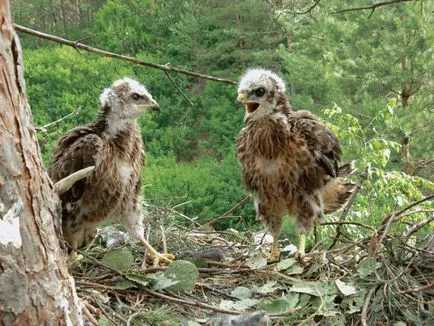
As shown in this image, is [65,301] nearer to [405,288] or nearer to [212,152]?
[405,288]

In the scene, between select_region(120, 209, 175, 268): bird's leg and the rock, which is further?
select_region(120, 209, 175, 268): bird's leg

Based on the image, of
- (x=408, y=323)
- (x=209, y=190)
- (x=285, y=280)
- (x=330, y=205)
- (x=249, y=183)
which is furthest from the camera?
(x=209, y=190)

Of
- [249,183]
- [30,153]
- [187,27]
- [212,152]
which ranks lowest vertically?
[212,152]

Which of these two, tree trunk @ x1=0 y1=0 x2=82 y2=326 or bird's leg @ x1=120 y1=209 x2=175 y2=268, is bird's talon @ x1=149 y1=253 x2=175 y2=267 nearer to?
bird's leg @ x1=120 y1=209 x2=175 y2=268

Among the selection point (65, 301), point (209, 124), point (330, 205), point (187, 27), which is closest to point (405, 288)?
Result: point (330, 205)

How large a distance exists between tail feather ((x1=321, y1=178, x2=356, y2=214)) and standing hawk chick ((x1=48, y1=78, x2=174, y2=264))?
911mm

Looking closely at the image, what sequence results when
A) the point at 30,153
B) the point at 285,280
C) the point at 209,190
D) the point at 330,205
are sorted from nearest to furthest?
1. the point at 30,153
2. the point at 285,280
3. the point at 330,205
4. the point at 209,190

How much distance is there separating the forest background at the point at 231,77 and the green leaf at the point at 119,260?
4.17 feet

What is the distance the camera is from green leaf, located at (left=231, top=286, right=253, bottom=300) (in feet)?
9.24

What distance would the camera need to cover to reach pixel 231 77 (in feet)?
58.5

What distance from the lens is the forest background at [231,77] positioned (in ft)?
30.4

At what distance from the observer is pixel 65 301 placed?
1667 mm

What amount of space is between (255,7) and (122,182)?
15.6 meters

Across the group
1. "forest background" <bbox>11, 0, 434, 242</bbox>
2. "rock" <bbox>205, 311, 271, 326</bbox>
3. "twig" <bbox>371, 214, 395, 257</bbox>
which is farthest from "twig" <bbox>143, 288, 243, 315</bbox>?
"forest background" <bbox>11, 0, 434, 242</bbox>
